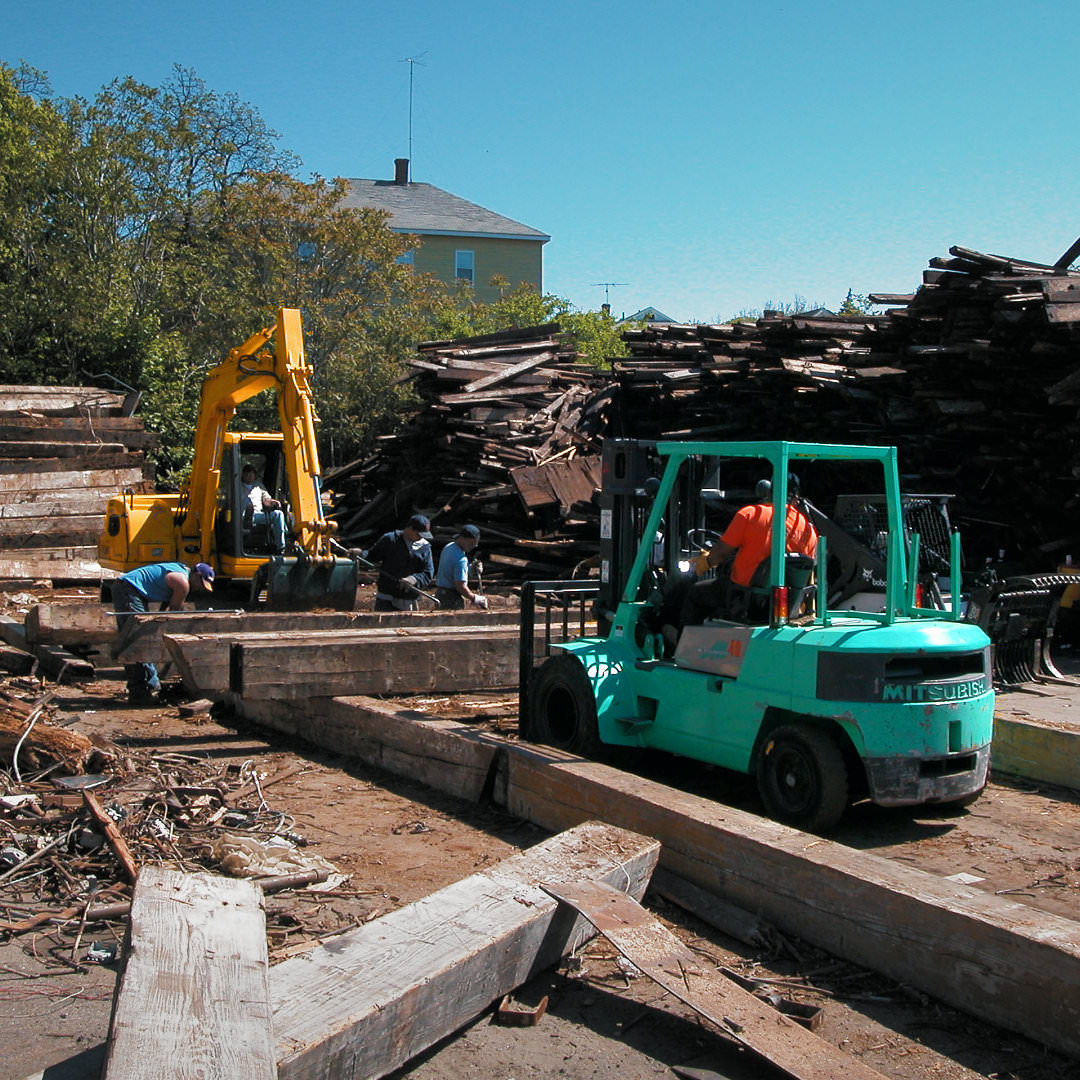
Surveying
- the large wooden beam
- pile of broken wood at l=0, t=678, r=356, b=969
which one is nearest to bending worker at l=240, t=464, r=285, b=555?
the large wooden beam

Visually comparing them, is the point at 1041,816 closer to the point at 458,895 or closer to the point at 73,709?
the point at 458,895

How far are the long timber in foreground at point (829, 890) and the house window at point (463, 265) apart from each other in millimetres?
39744

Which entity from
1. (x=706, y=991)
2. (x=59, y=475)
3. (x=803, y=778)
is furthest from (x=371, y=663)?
(x=59, y=475)

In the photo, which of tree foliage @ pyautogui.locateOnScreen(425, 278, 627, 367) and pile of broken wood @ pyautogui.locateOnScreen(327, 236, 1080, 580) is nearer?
pile of broken wood @ pyautogui.locateOnScreen(327, 236, 1080, 580)

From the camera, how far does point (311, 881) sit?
575 centimetres

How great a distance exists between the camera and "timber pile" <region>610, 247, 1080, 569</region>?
14.1 metres

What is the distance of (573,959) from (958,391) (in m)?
12.2

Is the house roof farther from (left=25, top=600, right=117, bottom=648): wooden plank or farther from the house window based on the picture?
(left=25, top=600, right=117, bottom=648): wooden plank

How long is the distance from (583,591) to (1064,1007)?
4.96 m

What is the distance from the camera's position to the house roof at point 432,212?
44.9m

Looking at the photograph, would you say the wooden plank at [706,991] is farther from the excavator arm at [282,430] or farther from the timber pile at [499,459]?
the timber pile at [499,459]

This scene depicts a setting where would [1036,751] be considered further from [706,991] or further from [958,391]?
[958,391]

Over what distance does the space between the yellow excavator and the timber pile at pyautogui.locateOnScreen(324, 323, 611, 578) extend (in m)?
4.64

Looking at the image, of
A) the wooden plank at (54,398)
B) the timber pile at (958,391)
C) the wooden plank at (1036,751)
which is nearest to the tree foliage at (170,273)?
the wooden plank at (54,398)
